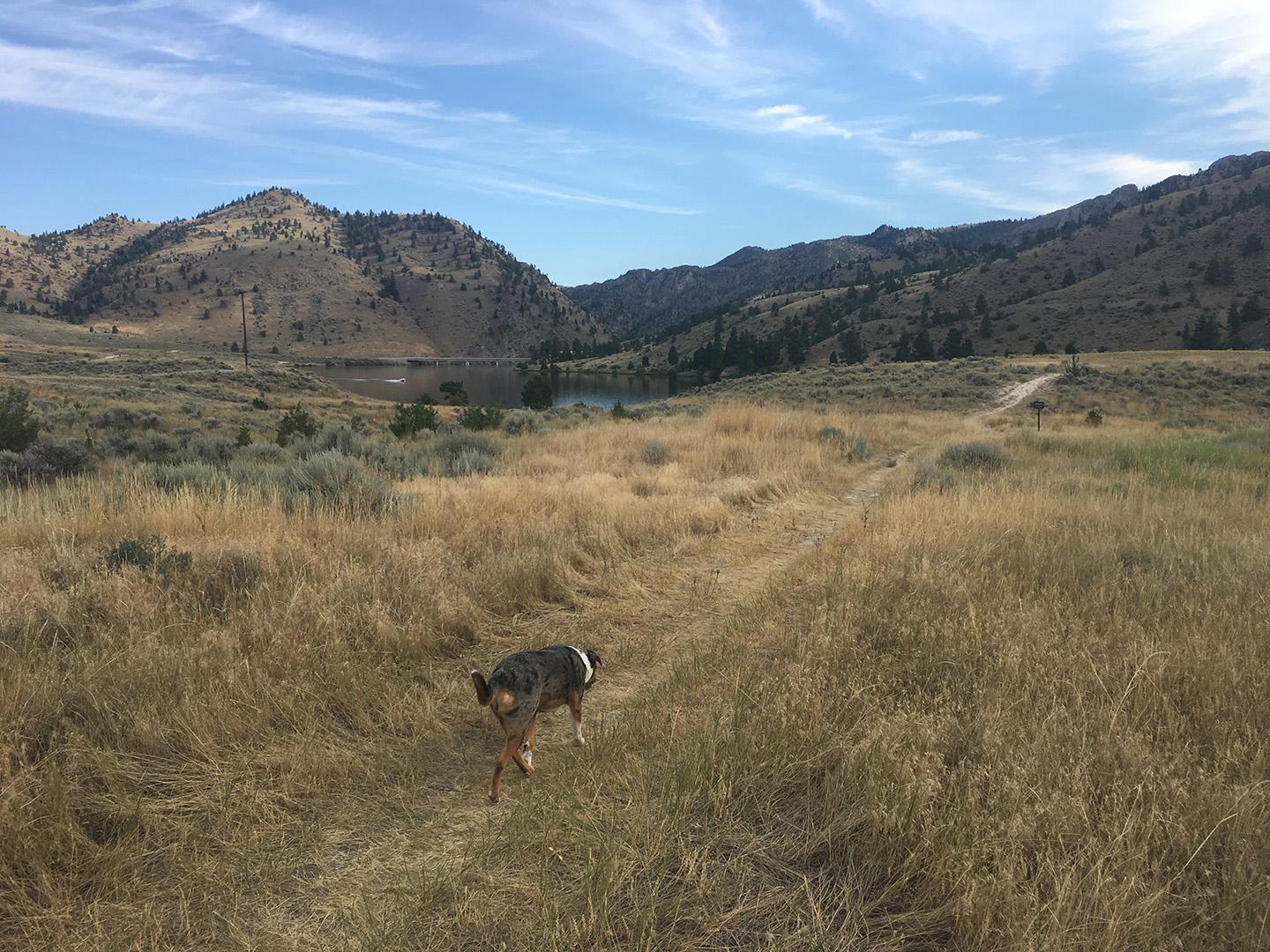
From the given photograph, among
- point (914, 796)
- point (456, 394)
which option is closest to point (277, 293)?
point (456, 394)

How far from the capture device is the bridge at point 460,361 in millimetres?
144625

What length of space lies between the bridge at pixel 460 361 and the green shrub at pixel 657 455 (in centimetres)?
13803

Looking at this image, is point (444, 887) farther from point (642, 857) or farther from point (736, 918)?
point (736, 918)

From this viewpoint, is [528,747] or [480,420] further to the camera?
[480,420]

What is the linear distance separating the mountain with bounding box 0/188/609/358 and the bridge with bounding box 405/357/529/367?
19.4 feet

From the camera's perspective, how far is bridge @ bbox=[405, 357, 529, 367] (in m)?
145

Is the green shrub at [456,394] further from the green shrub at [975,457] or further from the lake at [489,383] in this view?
the green shrub at [975,457]

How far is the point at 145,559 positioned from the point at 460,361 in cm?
16125

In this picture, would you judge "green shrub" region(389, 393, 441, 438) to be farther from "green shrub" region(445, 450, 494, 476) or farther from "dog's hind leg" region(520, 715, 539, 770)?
"dog's hind leg" region(520, 715, 539, 770)

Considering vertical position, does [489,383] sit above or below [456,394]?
above

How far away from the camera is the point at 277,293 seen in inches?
5876

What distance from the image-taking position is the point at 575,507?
7484 mm

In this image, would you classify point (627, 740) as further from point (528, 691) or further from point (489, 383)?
point (489, 383)

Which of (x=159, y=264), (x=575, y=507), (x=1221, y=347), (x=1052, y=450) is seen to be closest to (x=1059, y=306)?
(x=1221, y=347)
